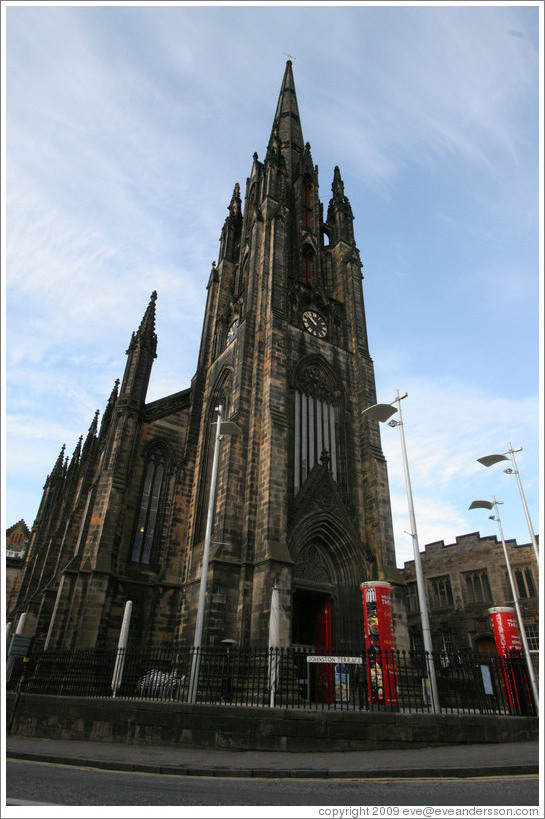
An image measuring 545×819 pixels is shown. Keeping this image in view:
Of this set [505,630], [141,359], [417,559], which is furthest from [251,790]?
[141,359]

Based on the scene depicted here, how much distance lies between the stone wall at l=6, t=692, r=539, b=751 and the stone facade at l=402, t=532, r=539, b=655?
21.8 metres

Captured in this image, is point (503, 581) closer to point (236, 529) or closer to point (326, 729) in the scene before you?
point (236, 529)

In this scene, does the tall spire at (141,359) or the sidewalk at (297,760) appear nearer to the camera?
the sidewalk at (297,760)

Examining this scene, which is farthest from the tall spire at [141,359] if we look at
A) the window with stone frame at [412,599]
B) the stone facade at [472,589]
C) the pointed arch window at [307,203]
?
the window with stone frame at [412,599]

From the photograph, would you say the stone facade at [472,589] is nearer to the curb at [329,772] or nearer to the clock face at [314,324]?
the clock face at [314,324]

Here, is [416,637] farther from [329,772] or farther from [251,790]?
[251,790]

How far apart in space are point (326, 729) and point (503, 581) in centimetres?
2676

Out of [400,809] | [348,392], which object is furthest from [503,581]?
[400,809]

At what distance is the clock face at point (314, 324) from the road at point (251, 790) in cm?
2257

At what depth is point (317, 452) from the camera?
934 inches

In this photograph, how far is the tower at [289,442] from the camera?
1853 centimetres

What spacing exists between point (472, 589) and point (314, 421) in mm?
18616

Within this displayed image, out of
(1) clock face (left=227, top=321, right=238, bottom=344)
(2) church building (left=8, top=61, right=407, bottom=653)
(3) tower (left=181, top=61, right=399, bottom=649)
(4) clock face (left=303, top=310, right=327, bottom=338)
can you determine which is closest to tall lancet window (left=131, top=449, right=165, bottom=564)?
(2) church building (left=8, top=61, right=407, bottom=653)

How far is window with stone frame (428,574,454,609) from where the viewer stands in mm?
33781
